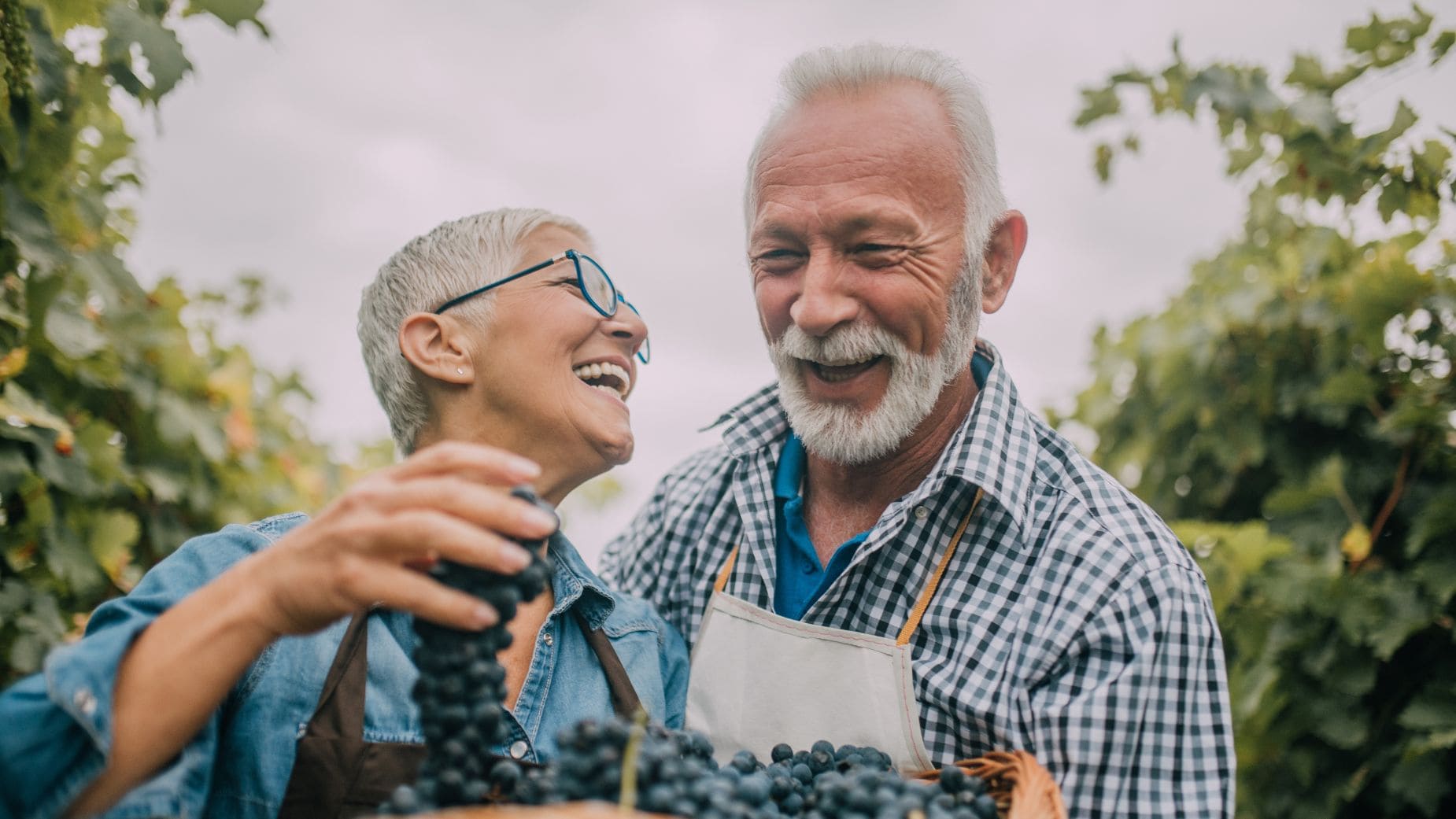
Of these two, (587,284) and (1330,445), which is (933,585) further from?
(1330,445)

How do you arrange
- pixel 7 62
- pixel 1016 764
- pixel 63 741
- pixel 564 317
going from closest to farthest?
pixel 63 741, pixel 1016 764, pixel 7 62, pixel 564 317

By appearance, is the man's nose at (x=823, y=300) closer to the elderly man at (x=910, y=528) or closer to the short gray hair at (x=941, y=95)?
the elderly man at (x=910, y=528)

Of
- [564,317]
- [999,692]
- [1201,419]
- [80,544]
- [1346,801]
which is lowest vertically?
[1346,801]

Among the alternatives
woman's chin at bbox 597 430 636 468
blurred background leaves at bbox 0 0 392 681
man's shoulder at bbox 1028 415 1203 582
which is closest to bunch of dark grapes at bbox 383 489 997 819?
man's shoulder at bbox 1028 415 1203 582

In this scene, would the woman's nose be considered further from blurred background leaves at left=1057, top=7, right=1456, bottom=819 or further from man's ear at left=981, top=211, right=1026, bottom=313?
blurred background leaves at left=1057, top=7, right=1456, bottom=819

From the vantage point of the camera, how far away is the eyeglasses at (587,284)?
8.09 feet

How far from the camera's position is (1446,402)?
3.17 m

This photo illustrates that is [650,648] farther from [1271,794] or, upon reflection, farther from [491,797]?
[1271,794]

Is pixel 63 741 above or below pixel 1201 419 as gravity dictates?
below

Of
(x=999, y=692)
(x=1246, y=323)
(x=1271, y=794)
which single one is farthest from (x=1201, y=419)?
(x=999, y=692)

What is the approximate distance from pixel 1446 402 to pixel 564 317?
8.88ft

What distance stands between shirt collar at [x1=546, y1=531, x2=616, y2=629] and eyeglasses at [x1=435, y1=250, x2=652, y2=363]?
575 mm

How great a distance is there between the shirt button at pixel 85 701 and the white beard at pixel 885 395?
1639 mm

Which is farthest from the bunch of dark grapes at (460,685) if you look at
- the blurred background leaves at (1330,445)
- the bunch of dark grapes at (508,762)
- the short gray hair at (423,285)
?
the blurred background leaves at (1330,445)
